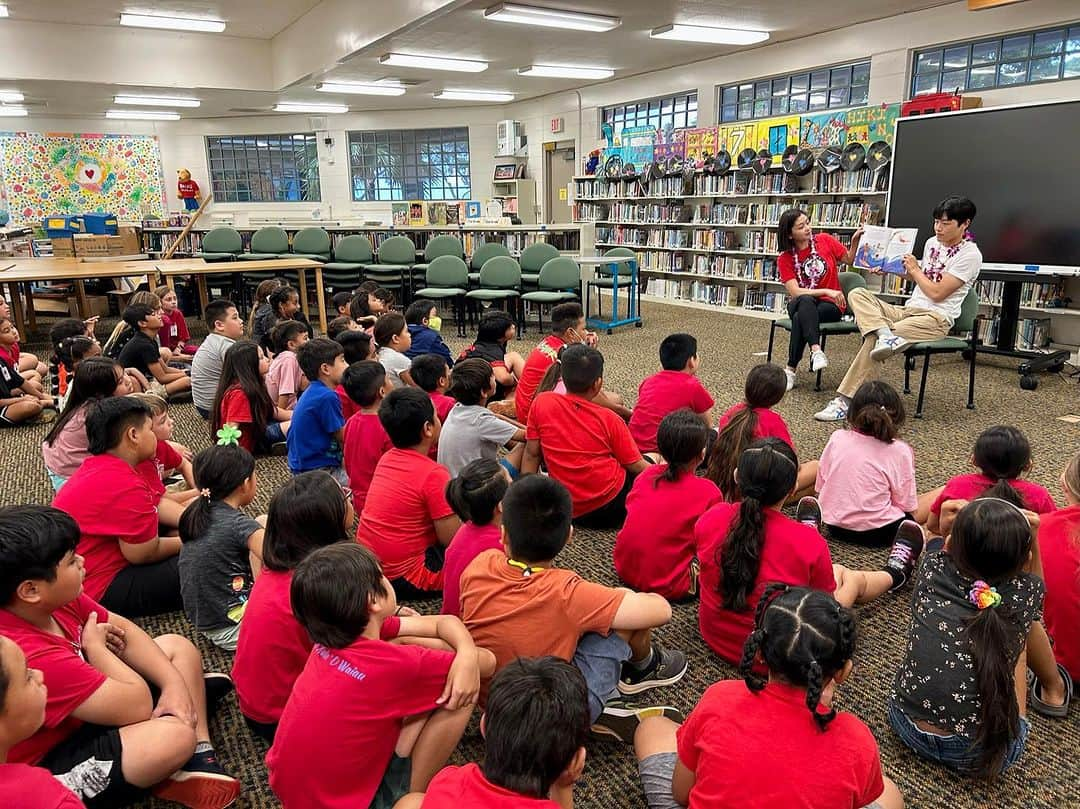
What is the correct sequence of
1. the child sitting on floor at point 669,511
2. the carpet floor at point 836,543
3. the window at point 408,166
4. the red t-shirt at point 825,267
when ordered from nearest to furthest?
the carpet floor at point 836,543 → the child sitting on floor at point 669,511 → the red t-shirt at point 825,267 → the window at point 408,166

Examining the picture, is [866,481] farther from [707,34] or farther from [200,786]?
[707,34]

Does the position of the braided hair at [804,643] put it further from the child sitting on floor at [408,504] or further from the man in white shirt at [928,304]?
the man in white shirt at [928,304]

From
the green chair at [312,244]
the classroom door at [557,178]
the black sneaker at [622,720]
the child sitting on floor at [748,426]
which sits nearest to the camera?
the black sneaker at [622,720]

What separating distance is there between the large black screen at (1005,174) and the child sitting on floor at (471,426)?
4815 millimetres

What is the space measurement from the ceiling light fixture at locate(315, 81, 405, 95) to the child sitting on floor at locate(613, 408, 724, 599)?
908 cm

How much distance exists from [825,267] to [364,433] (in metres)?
3.82

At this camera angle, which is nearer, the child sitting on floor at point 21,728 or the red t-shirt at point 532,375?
the child sitting on floor at point 21,728

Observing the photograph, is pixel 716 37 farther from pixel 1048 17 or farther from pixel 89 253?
pixel 89 253

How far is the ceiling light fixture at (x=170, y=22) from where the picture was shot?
25.6 ft

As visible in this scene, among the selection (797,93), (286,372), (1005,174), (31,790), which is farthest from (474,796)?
(797,93)

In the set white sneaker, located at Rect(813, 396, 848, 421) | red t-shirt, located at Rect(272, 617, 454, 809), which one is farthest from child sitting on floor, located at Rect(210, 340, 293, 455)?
white sneaker, located at Rect(813, 396, 848, 421)

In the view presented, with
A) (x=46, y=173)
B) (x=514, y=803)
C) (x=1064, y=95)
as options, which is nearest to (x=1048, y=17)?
(x=1064, y=95)

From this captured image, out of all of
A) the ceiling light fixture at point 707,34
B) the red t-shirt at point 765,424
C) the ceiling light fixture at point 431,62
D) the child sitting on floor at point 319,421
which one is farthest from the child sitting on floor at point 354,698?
the ceiling light fixture at point 431,62

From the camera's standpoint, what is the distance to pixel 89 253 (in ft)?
29.7
